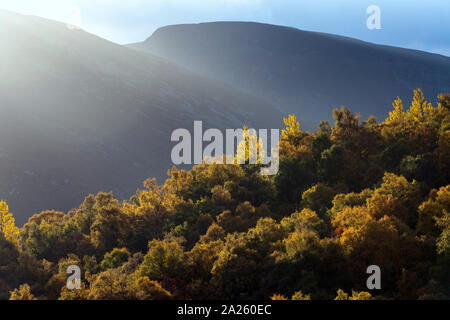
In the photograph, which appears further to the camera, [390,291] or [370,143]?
[370,143]

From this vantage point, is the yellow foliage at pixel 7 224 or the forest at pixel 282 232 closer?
the forest at pixel 282 232

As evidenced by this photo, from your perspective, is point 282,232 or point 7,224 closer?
point 282,232

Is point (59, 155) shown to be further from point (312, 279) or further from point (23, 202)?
point (312, 279)

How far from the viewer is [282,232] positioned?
3562 cm

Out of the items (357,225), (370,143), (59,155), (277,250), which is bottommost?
(277,250)

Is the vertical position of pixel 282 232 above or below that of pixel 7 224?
above

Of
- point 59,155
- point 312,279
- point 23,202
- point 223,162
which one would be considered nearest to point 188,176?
point 223,162

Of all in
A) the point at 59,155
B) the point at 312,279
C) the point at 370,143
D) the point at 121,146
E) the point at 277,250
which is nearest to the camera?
the point at 312,279

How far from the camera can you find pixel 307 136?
2697 inches

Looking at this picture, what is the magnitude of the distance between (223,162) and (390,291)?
139ft

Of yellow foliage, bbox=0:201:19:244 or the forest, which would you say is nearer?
the forest

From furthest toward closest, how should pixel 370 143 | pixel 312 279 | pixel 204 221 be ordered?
pixel 370 143 → pixel 204 221 → pixel 312 279

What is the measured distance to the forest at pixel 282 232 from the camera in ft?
89.9

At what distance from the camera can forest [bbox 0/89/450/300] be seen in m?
27.4
